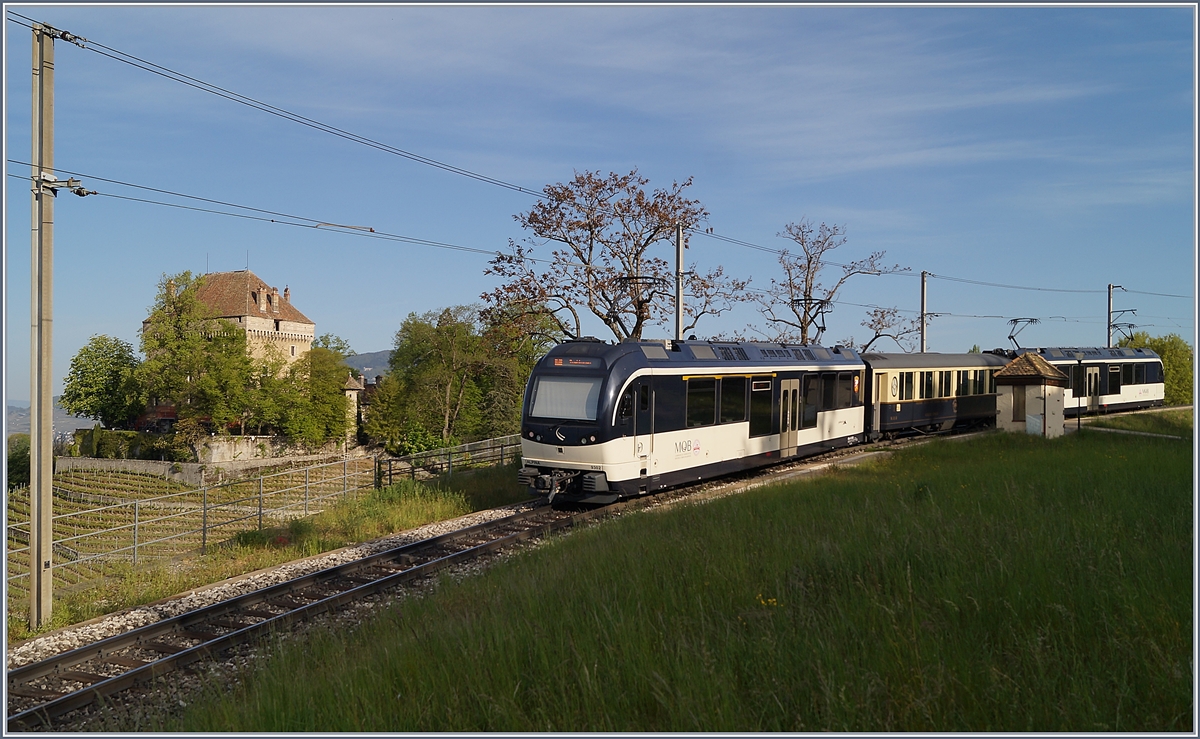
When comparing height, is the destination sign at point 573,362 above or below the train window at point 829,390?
above

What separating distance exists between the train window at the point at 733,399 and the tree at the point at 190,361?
63.2 m

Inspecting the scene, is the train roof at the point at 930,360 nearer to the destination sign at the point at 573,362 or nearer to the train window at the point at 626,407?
the train window at the point at 626,407

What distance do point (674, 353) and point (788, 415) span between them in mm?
5638

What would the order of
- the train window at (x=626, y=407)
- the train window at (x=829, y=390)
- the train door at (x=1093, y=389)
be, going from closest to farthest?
the train window at (x=626, y=407)
the train window at (x=829, y=390)
the train door at (x=1093, y=389)

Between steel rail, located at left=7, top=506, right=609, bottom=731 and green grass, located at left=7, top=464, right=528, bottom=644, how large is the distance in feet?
5.41

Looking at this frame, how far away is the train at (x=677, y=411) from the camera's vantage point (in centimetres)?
1569

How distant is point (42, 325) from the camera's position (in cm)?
1070

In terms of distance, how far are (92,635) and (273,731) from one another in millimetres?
5713

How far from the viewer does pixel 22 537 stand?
48.8m

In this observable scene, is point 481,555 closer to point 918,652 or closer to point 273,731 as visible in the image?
point 273,731

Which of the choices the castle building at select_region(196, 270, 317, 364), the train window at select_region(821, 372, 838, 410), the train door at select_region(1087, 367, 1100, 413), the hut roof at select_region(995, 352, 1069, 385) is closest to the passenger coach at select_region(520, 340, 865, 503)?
the train window at select_region(821, 372, 838, 410)

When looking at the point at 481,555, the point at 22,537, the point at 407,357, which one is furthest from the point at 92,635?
the point at 407,357

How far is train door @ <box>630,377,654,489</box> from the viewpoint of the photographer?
15891 millimetres

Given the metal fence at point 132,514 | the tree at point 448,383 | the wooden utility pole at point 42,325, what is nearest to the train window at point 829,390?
the metal fence at point 132,514
